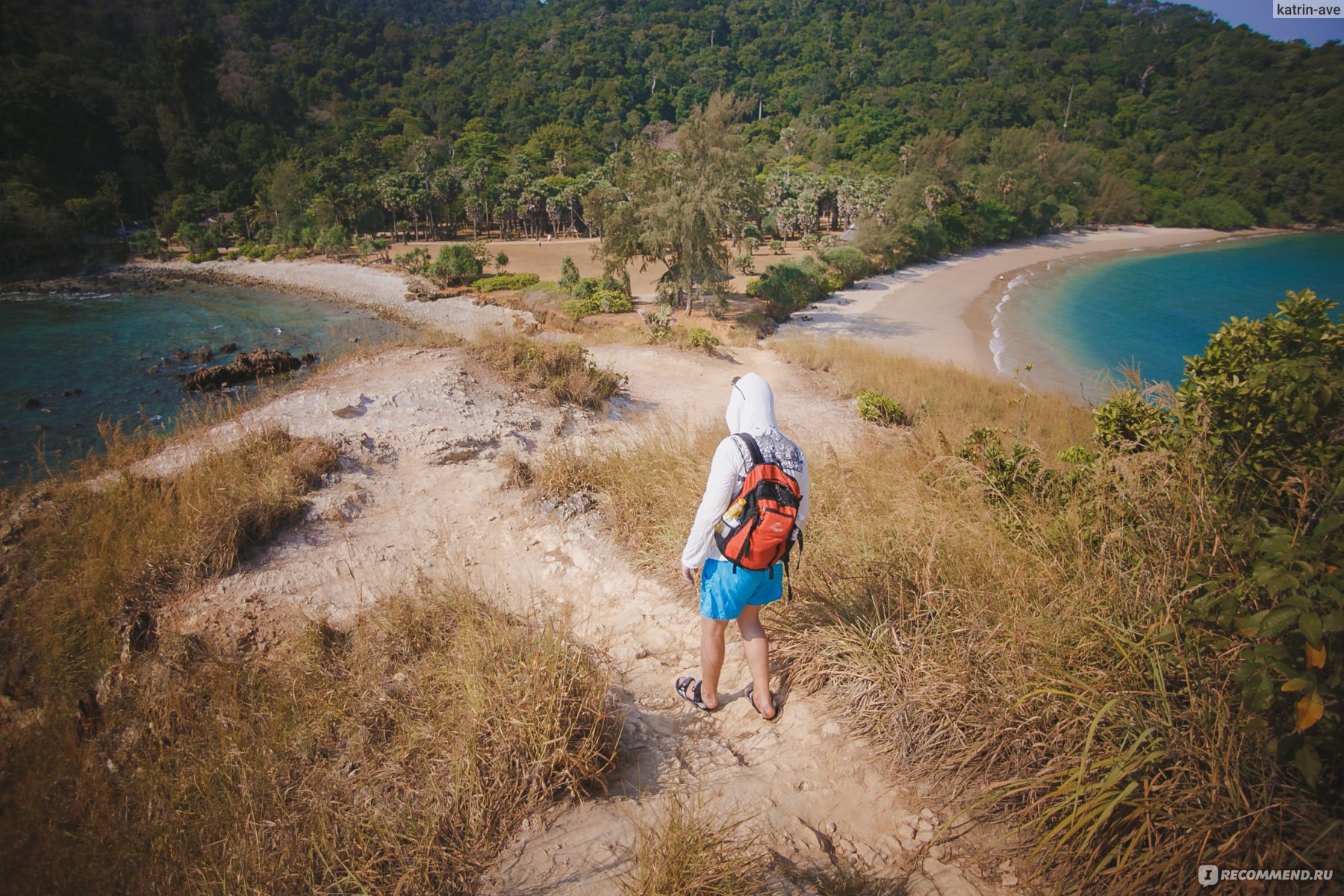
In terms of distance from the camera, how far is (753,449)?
2.92 metres

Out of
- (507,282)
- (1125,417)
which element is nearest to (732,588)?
(1125,417)

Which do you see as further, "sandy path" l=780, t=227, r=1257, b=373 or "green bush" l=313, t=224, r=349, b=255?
"green bush" l=313, t=224, r=349, b=255

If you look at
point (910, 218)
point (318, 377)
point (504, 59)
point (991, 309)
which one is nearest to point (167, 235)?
point (318, 377)

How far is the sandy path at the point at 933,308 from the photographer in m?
23.8

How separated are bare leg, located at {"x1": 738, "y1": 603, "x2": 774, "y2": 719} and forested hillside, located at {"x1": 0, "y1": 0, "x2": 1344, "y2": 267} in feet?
66.0

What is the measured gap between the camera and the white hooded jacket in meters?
2.91

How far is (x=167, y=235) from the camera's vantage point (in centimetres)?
5338

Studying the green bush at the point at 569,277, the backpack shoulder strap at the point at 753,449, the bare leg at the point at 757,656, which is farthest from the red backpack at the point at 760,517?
the green bush at the point at 569,277

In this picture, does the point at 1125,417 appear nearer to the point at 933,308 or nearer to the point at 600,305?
the point at 600,305

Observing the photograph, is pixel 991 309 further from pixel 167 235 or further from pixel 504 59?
pixel 504 59

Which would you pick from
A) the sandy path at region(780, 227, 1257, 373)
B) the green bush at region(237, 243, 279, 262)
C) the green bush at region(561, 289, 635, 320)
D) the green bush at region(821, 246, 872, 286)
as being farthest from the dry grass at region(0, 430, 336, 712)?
the green bush at region(237, 243, 279, 262)

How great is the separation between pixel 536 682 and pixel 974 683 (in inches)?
83.0

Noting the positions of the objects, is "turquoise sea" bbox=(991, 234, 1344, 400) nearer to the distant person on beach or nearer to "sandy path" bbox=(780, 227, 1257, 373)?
"sandy path" bbox=(780, 227, 1257, 373)

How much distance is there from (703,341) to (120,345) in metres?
24.1
